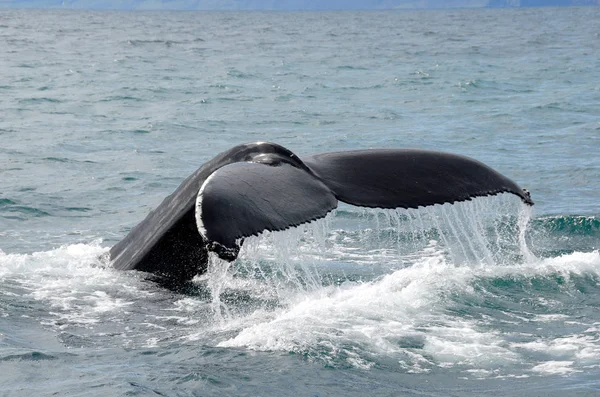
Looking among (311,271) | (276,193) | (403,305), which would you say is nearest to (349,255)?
(311,271)

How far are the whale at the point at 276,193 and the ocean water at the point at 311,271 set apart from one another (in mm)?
155

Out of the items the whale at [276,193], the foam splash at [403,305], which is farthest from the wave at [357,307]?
the whale at [276,193]

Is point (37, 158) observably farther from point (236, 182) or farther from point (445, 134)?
point (236, 182)

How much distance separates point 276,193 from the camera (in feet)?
13.6

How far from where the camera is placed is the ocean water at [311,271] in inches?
189

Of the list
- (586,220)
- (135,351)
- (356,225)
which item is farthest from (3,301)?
(586,220)

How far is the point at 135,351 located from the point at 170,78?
22645mm

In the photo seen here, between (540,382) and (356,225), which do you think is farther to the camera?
(356,225)

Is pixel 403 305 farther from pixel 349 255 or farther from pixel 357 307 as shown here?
pixel 349 255

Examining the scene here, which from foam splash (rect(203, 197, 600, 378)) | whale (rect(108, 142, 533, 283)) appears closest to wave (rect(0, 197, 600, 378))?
foam splash (rect(203, 197, 600, 378))

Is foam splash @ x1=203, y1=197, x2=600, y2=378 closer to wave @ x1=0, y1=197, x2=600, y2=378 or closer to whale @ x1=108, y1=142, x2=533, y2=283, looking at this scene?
wave @ x1=0, y1=197, x2=600, y2=378

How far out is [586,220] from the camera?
8945mm

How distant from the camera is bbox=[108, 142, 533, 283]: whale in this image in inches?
149

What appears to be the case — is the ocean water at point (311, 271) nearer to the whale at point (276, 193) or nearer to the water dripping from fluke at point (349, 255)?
the water dripping from fluke at point (349, 255)
